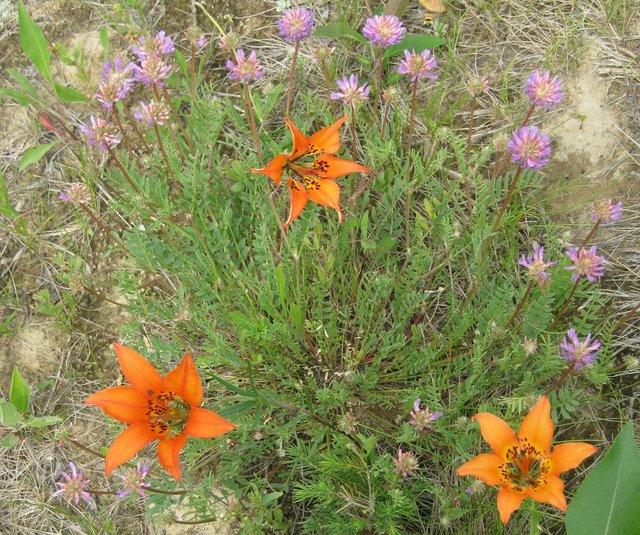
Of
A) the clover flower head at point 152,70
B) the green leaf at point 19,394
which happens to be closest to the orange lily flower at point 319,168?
the clover flower head at point 152,70

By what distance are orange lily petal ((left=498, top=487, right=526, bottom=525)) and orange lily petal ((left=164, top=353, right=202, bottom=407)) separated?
34.2 inches

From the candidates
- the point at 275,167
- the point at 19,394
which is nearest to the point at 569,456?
the point at 275,167

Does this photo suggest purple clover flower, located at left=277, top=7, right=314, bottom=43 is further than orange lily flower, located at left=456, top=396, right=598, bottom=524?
Yes

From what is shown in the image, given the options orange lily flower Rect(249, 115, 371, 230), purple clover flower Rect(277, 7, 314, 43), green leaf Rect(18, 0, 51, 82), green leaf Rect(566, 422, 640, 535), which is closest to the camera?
green leaf Rect(566, 422, 640, 535)

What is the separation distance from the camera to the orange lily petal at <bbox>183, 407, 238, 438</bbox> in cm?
172

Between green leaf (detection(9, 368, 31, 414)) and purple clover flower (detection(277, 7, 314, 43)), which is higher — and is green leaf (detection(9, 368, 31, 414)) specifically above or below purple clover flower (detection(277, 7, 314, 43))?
below

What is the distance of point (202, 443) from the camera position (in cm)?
Result: 235

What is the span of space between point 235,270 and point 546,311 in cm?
113

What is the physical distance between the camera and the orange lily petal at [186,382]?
1.81m

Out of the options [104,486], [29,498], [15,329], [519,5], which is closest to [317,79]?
[519,5]

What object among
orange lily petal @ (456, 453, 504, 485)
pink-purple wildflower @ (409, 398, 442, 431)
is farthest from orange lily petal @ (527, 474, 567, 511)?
pink-purple wildflower @ (409, 398, 442, 431)

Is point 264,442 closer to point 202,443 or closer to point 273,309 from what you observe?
point 202,443

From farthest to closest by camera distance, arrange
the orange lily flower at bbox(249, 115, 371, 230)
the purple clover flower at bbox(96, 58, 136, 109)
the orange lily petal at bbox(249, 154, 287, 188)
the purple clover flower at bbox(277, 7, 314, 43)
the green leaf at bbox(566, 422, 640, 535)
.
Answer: the purple clover flower at bbox(277, 7, 314, 43) < the purple clover flower at bbox(96, 58, 136, 109) < the orange lily flower at bbox(249, 115, 371, 230) < the orange lily petal at bbox(249, 154, 287, 188) < the green leaf at bbox(566, 422, 640, 535)

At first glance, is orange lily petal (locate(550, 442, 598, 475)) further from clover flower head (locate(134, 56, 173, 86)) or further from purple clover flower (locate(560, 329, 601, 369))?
clover flower head (locate(134, 56, 173, 86))
